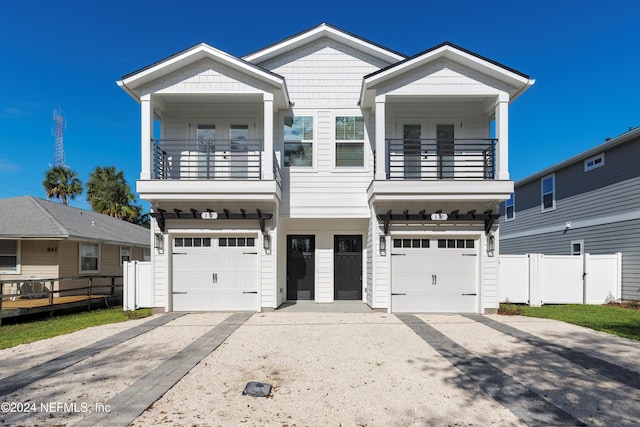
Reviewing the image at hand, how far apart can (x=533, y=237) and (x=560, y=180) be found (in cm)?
346

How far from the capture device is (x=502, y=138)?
10.0 m

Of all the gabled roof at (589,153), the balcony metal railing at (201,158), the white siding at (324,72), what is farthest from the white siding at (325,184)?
the gabled roof at (589,153)

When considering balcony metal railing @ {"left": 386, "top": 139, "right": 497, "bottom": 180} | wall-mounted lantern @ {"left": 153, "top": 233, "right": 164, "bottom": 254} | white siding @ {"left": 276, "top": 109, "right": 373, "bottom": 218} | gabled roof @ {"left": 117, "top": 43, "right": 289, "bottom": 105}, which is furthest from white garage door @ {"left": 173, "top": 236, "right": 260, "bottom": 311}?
balcony metal railing @ {"left": 386, "top": 139, "right": 497, "bottom": 180}

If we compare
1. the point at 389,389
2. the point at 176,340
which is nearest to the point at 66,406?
the point at 176,340

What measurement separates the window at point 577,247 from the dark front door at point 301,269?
37.6 feet

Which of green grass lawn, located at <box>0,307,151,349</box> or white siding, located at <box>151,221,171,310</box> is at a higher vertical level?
white siding, located at <box>151,221,171,310</box>

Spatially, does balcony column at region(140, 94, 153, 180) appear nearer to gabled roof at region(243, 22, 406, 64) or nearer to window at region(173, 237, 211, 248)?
window at region(173, 237, 211, 248)

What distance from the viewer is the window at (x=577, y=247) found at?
15102 mm

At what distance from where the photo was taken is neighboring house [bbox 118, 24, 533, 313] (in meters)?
→ 9.98

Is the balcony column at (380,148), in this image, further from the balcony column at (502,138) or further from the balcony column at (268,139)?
the balcony column at (502,138)

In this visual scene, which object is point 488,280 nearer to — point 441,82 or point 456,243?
point 456,243

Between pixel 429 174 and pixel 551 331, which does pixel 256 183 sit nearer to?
pixel 429 174

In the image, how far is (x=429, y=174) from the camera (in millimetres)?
11227

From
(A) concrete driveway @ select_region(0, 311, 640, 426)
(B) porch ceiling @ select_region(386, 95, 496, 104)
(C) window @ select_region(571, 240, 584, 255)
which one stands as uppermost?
(B) porch ceiling @ select_region(386, 95, 496, 104)
